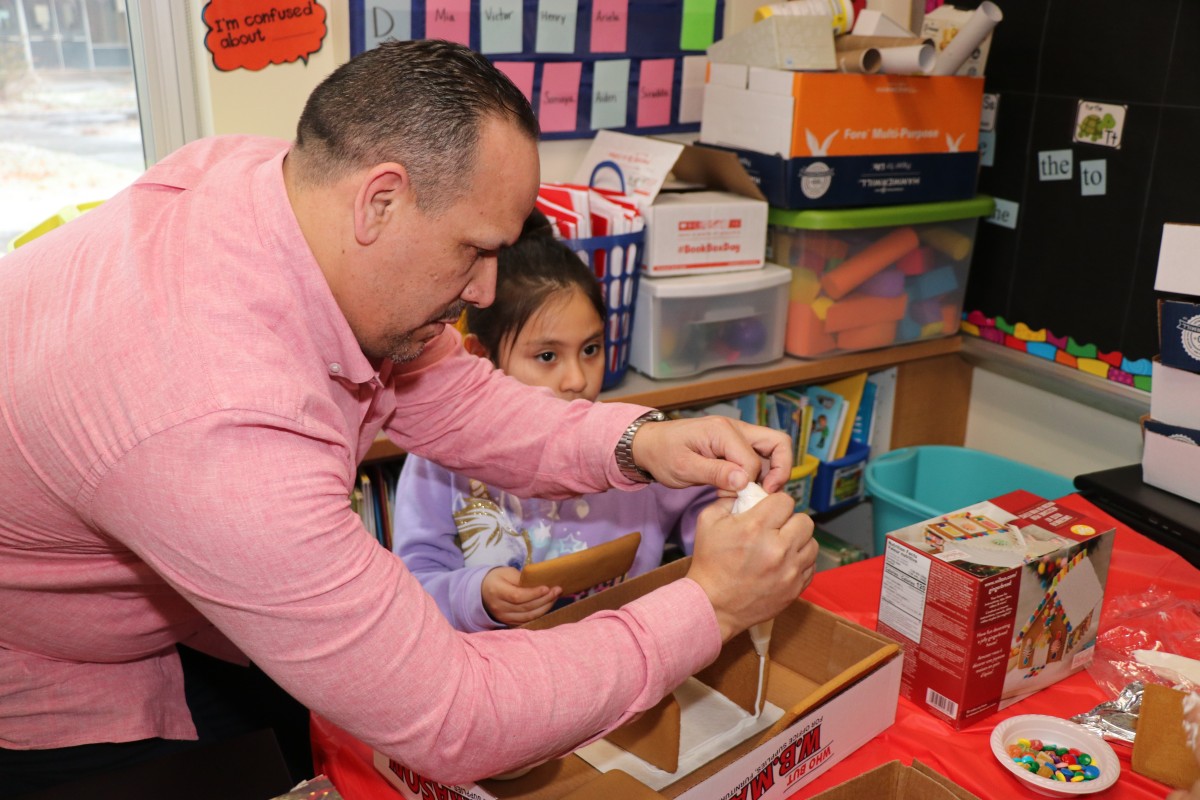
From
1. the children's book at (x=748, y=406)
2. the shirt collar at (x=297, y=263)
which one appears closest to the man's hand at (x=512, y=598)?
the shirt collar at (x=297, y=263)

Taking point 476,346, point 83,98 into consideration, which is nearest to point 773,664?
point 476,346

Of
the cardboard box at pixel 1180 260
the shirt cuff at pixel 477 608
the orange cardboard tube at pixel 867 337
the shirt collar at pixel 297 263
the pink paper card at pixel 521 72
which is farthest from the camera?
the orange cardboard tube at pixel 867 337

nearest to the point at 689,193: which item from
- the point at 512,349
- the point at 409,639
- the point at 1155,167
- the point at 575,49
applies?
the point at 575,49

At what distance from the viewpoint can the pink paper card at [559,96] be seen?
6.85 feet

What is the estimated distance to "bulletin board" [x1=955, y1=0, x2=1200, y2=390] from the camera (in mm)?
1870

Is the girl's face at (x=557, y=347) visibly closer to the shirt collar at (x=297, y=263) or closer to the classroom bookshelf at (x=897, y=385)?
the classroom bookshelf at (x=897, y=385)

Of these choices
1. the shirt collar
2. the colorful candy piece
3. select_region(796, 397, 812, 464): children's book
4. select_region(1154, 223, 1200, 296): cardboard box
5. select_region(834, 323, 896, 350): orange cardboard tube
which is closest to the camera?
the shirt collar

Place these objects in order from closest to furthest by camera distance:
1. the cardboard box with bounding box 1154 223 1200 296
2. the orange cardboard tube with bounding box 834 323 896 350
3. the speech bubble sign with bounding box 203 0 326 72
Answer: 1. the cardboard box with bounding box 1154 223 1200 296
2. the speech bubble sign with bounding box 203 0 326 72
3. the orange cardboard tube with bounding box 834 323 896 350

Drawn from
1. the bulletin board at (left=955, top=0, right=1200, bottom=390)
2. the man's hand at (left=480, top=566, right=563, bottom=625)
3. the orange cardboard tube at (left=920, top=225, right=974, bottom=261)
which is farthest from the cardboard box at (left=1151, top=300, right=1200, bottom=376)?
the man's hand at (left=480, top=566, right=563, bottom=625)

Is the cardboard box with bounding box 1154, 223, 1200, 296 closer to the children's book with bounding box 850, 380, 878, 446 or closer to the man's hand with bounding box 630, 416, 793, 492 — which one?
the man's hand with bounding box 630, 416, 793, 492

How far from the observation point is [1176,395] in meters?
1.42

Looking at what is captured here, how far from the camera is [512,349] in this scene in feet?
4.90

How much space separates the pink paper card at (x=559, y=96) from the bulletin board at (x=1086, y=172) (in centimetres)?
91

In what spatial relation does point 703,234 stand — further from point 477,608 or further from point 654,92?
point 477,608
